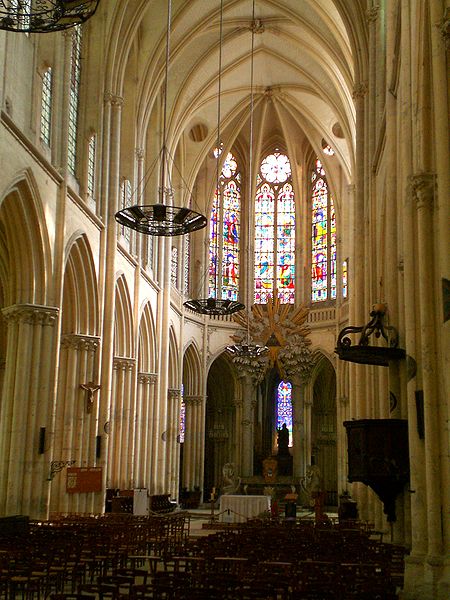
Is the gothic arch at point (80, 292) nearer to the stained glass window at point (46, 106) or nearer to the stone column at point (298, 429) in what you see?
the stained glass window at point (46, 106)

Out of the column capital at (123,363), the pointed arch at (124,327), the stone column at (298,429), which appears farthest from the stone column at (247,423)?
the pointed arch at (124,327)

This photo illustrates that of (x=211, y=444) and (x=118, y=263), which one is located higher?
(x=118, y=263)

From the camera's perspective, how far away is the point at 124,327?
32.8 m

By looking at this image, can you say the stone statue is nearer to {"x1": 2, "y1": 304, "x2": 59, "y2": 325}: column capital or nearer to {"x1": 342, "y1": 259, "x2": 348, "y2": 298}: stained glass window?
{"x1": 342, "y1": 259, "x2": 348, "y2": 298}: stained glass window

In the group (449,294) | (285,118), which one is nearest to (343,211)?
(285,118)

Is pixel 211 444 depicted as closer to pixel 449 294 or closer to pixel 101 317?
pixel 101 317

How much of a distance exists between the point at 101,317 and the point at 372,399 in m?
9.64

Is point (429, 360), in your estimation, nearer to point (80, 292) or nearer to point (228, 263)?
point (80, 292)

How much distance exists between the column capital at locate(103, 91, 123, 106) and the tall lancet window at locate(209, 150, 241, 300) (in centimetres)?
1548

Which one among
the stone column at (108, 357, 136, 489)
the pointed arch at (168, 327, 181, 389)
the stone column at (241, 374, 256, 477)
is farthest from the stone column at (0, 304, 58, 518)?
the stone column at (241, 374, 256, 477)

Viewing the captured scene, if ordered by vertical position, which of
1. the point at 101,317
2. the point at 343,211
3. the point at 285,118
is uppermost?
the point at 285,118

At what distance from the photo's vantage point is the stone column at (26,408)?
21562mm

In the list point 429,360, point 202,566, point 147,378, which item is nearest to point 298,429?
point 147,378

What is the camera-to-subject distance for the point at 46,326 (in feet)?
75.1
